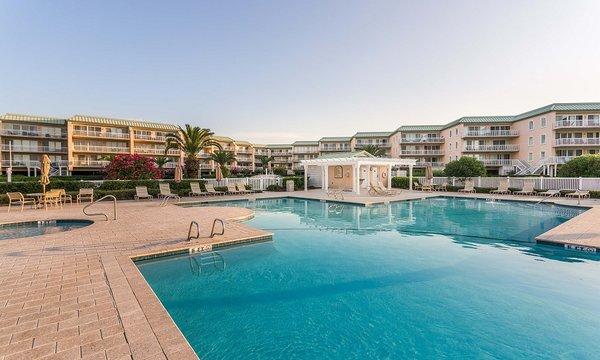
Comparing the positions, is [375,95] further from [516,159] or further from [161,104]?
[516,159]

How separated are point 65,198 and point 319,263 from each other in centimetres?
1620

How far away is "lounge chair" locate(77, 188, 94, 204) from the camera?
55.5 feet

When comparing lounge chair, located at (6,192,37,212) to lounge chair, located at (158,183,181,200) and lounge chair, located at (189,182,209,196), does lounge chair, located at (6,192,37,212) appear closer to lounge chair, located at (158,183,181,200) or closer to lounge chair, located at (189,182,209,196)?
lounge chair, located at (158,183,181,200)

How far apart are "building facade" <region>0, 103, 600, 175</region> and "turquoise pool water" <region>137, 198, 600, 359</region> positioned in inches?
1092

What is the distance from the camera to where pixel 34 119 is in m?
41.9

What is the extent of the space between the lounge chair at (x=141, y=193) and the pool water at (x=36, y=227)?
7527 mm

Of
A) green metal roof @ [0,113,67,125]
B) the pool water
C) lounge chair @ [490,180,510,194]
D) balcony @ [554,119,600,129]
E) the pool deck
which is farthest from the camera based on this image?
green metal roof @ [0,113,67,125]

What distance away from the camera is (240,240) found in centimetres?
807

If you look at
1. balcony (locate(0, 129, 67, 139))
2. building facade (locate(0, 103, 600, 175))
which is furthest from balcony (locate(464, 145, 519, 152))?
balcony (locate(0, 129, 67, 139))

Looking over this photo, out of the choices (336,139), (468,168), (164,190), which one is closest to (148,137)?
(164,190)

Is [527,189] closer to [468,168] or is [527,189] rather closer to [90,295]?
[468,168]

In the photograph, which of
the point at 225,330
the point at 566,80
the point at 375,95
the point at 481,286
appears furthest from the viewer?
the point at 375,95

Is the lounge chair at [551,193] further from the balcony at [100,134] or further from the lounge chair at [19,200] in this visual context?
the balcony at [100,134]

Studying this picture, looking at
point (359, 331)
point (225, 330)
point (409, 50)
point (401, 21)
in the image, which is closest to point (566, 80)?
point (409, 50)
